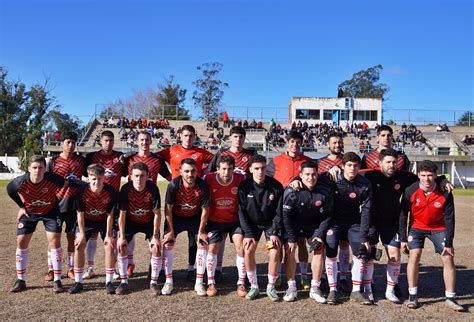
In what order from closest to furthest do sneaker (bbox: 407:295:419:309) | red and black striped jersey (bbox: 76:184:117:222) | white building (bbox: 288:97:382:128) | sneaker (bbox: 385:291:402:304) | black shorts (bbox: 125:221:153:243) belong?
sneaker (bbox: 407:295:419:309), sneaker (bbox: 385:291:402:304), red and black striped jersey (bbox: 76:184:117:222), black shorts (bbox: 125:221:153:243), white building (bbox: 288:97:382:128)

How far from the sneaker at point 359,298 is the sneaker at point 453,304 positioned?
104cm

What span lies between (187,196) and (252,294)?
1.74m

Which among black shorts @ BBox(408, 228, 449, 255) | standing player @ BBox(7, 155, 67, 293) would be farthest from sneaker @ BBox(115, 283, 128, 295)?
black shorts @ BBox(408, 228, 449, 255)

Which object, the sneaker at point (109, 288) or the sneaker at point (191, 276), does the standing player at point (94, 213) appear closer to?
the sneaker at point (109, 288)

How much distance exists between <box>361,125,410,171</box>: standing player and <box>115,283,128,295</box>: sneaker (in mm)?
Result: 4320

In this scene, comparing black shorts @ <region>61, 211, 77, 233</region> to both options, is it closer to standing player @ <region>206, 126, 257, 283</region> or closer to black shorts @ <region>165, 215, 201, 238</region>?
black shorts @ <region>165, 215, 201, 238</region>

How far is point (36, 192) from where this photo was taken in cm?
651

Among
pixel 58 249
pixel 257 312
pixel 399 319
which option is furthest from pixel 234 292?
pixel 58 249

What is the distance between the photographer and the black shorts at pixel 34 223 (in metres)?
6.53

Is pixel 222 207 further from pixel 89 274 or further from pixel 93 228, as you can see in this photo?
pixel 89 274

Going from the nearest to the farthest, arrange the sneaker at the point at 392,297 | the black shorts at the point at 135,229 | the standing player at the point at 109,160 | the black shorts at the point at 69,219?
the sneaker at the point at 392,297
the black shorts at the point at 135,229
the black shorts at the point at 69,219
the standing player at the point at 109,160

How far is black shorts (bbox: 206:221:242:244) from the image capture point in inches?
260

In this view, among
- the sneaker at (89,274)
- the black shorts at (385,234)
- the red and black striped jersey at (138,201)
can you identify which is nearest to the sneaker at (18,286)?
the sneaker at (89,274)

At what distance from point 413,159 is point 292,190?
3541 cm
